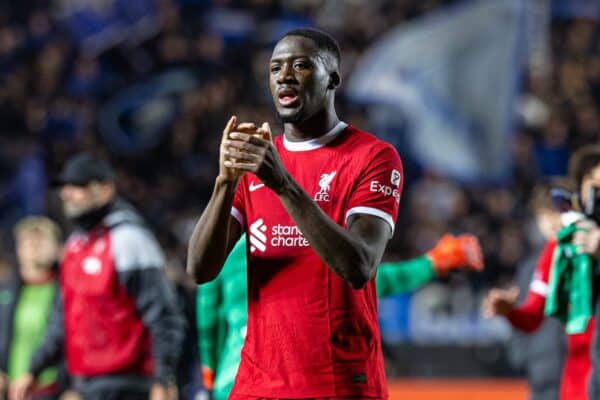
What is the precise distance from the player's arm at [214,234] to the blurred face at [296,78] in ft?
1.05

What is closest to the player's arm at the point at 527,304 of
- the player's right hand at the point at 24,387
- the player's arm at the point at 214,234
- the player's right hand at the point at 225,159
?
the player's arm at the point at 214,234

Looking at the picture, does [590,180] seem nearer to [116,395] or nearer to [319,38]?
[319,38]

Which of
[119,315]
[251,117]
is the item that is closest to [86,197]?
[119,315]

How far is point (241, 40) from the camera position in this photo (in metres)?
16.9

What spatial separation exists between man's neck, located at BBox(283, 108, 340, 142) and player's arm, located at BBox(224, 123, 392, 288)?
0.45 meters

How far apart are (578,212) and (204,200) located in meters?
9.95

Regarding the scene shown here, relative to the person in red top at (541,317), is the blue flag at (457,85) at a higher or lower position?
higher

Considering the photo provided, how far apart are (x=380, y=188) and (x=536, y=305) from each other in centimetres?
271

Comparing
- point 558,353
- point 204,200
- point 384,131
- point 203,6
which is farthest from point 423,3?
point 558,353

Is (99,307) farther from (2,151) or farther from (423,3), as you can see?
(423,3)

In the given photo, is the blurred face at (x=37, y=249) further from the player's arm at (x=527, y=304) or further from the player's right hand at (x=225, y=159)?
the player's right hand at (x=225, y=159)

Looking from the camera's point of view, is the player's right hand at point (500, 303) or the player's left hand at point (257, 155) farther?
the player's right hand at point (500, 303)

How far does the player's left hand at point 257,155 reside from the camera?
3.27 meters

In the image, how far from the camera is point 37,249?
8.68 meters
